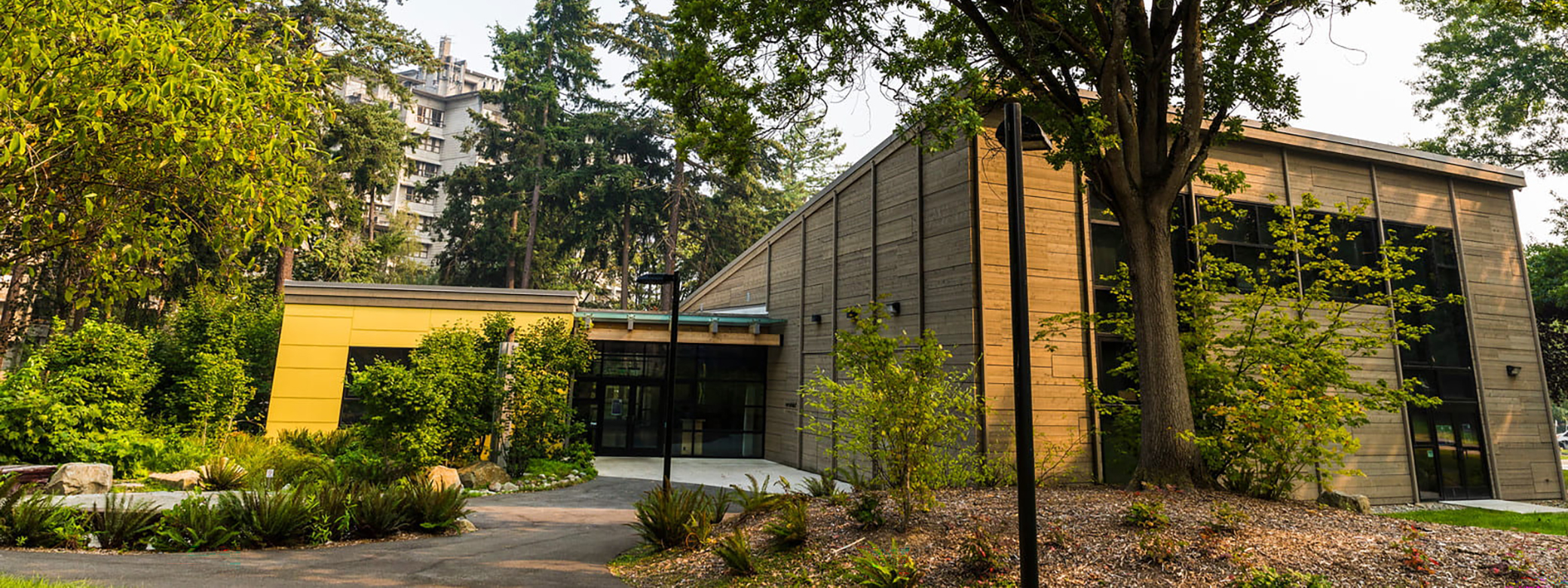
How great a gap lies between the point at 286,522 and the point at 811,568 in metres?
5.91

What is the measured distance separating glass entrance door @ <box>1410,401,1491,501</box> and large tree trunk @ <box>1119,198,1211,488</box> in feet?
28.6

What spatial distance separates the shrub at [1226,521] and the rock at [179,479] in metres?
13.2

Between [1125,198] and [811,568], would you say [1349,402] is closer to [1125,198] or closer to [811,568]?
[1125,198]

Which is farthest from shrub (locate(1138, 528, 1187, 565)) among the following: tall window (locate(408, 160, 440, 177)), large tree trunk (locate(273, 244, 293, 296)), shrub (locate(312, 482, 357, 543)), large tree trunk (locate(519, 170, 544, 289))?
tall window (locate(408, 160, 440, 177))

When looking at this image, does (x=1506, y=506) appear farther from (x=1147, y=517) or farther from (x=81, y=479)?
(x=81, y=479)

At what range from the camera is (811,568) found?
6406 millimetres

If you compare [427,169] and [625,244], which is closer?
[625,244]

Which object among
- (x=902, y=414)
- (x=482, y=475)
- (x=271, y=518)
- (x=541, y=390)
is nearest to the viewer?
(x=902, y=414)

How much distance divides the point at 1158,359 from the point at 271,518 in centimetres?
1059

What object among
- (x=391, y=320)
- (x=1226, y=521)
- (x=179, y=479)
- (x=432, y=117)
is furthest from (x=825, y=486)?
(x=432, y=117)

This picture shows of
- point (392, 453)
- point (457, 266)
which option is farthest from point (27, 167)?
point (457, 266)

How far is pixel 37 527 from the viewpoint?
717 centimetres

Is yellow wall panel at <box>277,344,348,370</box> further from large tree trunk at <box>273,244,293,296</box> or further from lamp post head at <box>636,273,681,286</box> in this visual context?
lamp post head at <box>636,273,681,286</box>

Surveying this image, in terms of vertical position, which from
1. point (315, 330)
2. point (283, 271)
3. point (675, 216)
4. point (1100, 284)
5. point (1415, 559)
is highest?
point (675, 216)
